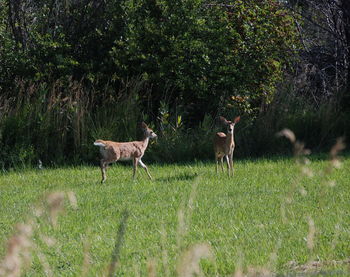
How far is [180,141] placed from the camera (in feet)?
48.1

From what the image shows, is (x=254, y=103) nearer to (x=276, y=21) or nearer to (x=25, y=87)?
(x=276, y=21)

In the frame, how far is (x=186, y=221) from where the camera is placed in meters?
7.80

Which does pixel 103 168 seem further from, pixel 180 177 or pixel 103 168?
pixel 180 177

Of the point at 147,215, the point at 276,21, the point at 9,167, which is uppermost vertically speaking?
the point at 276,21

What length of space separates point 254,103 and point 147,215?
9.89 m

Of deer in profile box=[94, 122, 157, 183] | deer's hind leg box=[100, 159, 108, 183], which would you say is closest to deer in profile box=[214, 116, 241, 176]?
deer in profile box=[94, 122, 157, 183]

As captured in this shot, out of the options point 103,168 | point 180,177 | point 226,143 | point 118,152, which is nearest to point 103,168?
point 103,168

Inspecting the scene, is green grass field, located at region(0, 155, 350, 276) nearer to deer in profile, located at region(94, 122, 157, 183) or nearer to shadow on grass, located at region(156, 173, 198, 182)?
shadow on grass, located at region(156, 173, 198, 182)

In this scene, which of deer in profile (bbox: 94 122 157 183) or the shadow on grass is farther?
deer in profile (bbox: 94 122 157 183)

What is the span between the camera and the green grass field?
20.1ft

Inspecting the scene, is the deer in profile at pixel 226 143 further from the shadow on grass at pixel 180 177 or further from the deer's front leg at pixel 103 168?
the deer's front leg at pixel 103 168

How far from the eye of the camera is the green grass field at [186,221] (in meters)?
6.12

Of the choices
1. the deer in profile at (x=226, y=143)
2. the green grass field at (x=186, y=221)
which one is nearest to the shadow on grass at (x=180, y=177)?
the green grass field at (x=186, y=221)

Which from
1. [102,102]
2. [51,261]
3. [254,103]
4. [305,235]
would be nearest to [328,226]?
[305,235]
